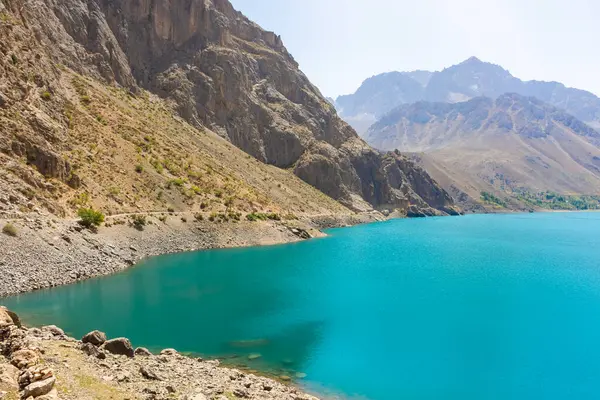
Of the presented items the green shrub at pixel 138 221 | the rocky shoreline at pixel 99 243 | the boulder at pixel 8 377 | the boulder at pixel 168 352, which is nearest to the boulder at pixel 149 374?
the boulder at pixel 168 352

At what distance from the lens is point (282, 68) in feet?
551

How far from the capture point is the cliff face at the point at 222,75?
4077 inches

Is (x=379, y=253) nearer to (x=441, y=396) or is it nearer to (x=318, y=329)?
(x=318, y=329)

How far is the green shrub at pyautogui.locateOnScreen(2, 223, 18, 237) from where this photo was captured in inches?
1570

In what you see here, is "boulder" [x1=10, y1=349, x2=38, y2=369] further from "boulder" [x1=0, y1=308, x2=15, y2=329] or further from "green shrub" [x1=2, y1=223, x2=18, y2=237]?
"green shrub" [x1=2, y1=223, x2=18, y2=237]

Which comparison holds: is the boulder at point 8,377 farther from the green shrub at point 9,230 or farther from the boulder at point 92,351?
the green shrub at point 9,230

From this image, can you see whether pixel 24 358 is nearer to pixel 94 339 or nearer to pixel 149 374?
pixel 149 374

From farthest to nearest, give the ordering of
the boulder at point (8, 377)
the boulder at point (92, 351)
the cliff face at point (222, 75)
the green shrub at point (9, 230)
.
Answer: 1. the cliff face at point (222, 75)
2. the green shrub at point (9, 230)
3. the boulder at point (92, 351)
4. the boulder at point (8, 377)

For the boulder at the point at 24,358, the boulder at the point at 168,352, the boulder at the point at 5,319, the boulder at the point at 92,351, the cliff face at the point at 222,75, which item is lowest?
the boulder at the point at 168,352

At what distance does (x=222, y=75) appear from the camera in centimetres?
13488

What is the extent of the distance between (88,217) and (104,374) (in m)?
38.5

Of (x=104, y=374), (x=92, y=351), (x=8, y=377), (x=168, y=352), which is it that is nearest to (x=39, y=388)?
(x=8, y=377)

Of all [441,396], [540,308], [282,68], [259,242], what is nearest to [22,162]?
[259,242]

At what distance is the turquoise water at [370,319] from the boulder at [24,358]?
11972 mm
